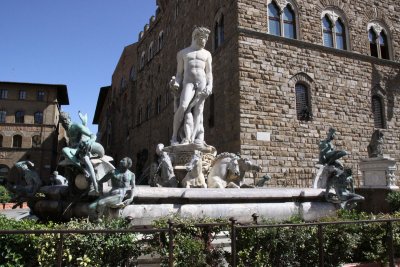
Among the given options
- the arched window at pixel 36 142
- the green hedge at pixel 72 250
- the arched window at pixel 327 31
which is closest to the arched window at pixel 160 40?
the arched window at pixel 327 31

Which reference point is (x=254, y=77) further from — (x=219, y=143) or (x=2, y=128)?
(x=2, y=128)

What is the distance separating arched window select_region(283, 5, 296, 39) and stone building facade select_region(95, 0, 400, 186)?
4 cm

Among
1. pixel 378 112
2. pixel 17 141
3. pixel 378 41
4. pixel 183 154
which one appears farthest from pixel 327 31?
pixel 17 141

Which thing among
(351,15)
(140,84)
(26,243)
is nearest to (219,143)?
(351,15)

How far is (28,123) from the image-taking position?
39.5 metres

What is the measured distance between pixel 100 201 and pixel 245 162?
323 centimetres

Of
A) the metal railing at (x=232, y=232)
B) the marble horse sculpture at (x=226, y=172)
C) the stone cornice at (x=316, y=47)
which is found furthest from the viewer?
the stone cornice at (x=316, y=47)

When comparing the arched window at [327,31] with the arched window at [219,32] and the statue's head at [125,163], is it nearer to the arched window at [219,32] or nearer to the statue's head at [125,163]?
the arched window at [219,32]

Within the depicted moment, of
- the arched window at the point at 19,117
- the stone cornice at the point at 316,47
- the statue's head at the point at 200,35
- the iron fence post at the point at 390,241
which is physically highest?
the arched window at the point at 19,117

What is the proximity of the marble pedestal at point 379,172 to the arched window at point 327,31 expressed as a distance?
17.6 ft

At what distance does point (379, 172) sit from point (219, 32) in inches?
336

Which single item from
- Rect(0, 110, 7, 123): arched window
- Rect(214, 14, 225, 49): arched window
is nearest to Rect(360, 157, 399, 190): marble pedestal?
Rect(214, 14, 225, 49): arched window

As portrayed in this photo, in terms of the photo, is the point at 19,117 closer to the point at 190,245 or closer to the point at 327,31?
the point at 327,31

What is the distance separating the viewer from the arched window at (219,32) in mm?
14828
